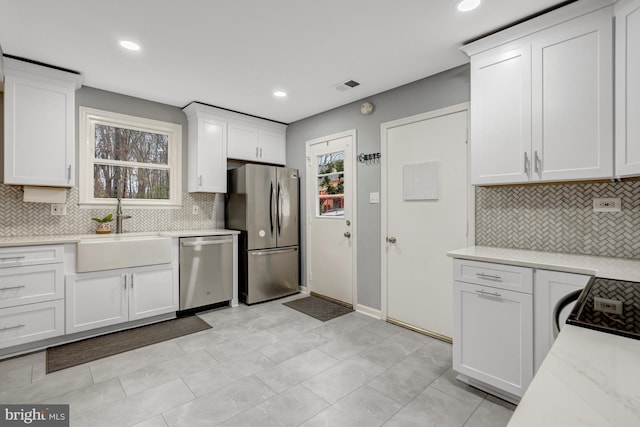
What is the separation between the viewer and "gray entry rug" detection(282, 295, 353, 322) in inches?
139

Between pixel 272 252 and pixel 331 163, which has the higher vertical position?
pixel 331 163

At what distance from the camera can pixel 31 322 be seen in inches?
102

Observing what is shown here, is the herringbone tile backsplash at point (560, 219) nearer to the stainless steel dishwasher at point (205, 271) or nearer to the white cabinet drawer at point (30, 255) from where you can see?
the stainless steel dishwasher at point (205, 271)

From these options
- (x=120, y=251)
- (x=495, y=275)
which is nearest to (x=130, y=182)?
(x=120, y=251)

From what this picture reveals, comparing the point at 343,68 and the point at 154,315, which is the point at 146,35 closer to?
the point at 343,68

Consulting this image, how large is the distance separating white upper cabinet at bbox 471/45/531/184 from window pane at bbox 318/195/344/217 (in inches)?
70.2

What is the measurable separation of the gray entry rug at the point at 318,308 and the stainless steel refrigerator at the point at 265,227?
325mm

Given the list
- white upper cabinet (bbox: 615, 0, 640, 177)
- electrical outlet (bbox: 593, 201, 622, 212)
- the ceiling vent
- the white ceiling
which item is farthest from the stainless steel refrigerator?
white upper cabinet (bbox: 615, 0, 640, 177)

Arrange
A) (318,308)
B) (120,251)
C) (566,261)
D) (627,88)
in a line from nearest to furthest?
(627,88), (566,261), (120,251), (318,308)

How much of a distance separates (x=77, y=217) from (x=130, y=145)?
0.97m

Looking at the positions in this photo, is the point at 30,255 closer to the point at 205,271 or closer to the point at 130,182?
the point at 130,182

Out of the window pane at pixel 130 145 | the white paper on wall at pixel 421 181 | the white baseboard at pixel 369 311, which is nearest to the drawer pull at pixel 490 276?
the white paper on wall at pixel 421 181

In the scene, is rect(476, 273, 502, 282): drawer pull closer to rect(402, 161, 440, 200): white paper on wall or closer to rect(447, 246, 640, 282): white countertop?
rect(447, 246, 640, 282): white countertop

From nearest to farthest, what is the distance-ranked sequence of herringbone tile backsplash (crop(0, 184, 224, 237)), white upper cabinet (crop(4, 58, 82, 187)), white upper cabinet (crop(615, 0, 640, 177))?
1. white upper cabinet (crop(615, 0, 640, 177))
2. white upper cabinet (crop(4, 58, 82, 187))
3. herringbone tile backsplash (crop(0, 184, 224, 237))
